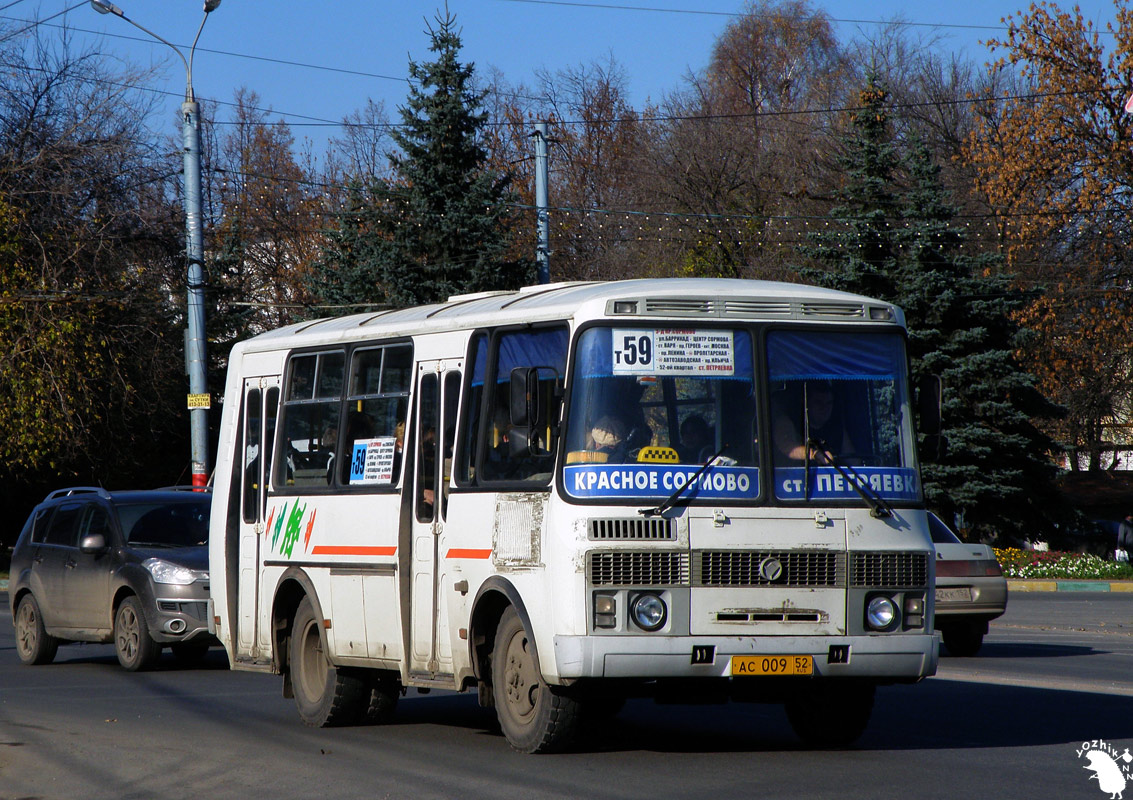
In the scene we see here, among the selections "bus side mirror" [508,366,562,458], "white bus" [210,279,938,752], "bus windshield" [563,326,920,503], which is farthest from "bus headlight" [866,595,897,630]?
"bus side mirror" [508,366,562,458]

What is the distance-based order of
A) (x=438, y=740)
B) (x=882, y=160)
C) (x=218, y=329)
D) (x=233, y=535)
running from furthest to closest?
(x=218, y=329) < (x=882, y=160) < (x=233, y=535) < (x=438, y=740)

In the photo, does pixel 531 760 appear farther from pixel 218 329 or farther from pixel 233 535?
pixel 218 329

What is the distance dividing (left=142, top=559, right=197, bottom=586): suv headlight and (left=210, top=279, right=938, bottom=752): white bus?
5.40 metres

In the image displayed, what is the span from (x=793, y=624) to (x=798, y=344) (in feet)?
5.30

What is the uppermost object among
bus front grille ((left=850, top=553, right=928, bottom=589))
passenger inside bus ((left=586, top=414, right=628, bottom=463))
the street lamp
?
the street lamp

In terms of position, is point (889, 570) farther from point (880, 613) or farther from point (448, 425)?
point (448, 425)

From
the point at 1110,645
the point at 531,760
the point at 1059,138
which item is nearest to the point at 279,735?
the point at 531,760

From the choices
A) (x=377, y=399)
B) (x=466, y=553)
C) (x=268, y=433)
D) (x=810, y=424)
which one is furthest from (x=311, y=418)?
(x=810, y=424)

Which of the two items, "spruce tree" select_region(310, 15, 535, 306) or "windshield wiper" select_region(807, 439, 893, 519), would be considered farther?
"spruce tree" select_region(310, 15, 535, 306)

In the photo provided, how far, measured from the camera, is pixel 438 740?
1000 cm

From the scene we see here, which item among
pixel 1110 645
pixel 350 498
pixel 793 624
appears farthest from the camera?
pixel 1110 645

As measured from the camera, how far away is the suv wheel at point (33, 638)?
54.1ft

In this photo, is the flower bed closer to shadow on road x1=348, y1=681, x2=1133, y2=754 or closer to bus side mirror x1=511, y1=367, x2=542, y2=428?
shadow on road x1=348, y1=681, x2=1133, y2=754

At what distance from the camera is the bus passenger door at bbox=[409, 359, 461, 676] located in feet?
31.9
